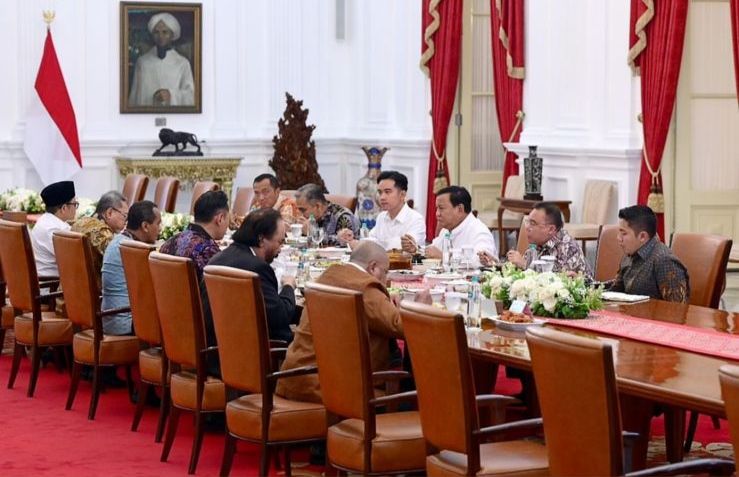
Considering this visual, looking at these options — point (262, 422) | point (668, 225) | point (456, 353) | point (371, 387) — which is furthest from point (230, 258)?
point (668, 225)

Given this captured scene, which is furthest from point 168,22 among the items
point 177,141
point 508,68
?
point 508,68

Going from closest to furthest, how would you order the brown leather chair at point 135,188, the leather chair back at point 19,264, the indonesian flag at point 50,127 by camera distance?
the leather chair back at point 19,264
the brown leather chair at point 135,188
the indonesian flag at point 50,127

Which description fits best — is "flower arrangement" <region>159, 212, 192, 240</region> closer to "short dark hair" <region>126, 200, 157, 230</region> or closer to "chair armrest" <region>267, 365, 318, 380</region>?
"short dark hair" <region>126, 200, 157, 230</region>

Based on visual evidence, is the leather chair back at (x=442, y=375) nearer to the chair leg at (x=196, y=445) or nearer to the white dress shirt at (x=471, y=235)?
the chair leg at (x=196, y=445)

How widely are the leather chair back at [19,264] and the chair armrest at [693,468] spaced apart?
4.62m

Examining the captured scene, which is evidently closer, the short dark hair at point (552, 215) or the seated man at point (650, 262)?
the seated man at point (650, 262)

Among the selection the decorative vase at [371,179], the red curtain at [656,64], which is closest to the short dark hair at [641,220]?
the red curtain at [656,64]

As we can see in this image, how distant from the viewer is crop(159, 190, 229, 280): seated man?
6.81m

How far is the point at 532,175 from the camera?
39.4 feet

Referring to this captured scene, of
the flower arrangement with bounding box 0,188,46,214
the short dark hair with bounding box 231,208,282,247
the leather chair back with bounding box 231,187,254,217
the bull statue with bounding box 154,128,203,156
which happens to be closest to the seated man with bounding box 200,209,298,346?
the short dark hair with bounding box 231,208,282,247

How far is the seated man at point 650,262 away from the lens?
21.6 ft

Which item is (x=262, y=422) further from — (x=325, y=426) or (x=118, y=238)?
(x=118, y=238)

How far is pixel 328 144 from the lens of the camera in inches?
636

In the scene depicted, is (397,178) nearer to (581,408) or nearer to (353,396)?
(353,396)
